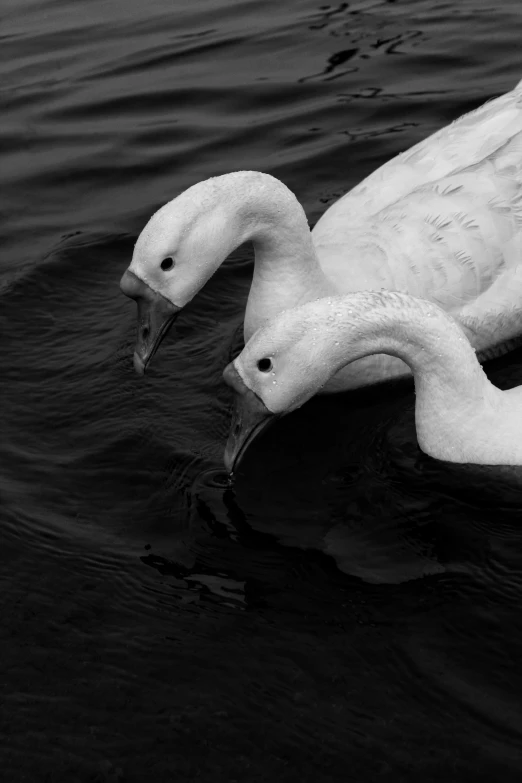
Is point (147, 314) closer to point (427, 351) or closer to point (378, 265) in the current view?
point (378, 265)

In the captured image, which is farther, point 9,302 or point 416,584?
point 9,302

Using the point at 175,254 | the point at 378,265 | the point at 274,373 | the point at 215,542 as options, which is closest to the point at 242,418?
the point at 274,373

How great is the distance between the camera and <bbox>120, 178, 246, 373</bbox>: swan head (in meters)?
6.77

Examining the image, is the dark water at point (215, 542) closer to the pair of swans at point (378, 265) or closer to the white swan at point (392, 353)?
the white swan at point (392, 353)

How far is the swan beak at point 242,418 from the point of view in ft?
20.3

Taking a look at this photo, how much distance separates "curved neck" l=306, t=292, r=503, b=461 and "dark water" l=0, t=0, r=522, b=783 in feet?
1.04

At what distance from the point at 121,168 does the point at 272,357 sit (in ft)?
16.3

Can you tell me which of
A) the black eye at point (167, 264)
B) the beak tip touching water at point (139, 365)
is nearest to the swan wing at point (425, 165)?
the black eye at point (167, 264)

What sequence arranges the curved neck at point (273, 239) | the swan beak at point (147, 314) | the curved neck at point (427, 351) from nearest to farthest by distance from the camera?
1. the curved neck at point (427, 351)
2. the swan beak at point (147, 314)
3. the curved neck at point (273, 239)

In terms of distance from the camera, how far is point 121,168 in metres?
10.6

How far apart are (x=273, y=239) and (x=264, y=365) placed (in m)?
1.32

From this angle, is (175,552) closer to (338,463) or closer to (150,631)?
(150,631)

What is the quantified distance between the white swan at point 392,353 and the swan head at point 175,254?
0.92m

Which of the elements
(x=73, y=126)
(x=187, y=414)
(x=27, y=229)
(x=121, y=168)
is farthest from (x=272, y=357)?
(x=73, y=126)
